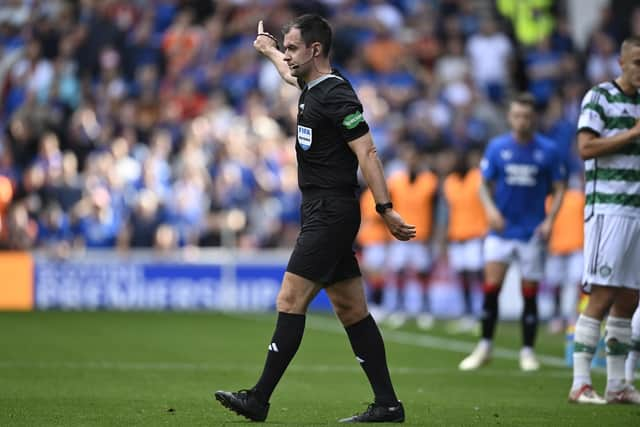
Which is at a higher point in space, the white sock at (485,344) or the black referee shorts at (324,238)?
the black referee shorts at (324,238)

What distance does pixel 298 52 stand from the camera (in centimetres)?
834

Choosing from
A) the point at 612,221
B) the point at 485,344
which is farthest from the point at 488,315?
the point at 612,221

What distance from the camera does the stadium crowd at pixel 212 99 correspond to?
2434 centimetres

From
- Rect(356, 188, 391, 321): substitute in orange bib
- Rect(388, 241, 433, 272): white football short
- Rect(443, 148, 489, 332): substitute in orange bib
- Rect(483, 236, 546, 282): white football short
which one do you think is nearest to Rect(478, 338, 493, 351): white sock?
Rect(483, 236, 546, 282): white football short

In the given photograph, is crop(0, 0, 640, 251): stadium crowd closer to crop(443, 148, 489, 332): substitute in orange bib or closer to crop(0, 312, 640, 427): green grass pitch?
crop(443, 148, 489, 332): substitute in orange bib

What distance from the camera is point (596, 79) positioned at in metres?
25.0

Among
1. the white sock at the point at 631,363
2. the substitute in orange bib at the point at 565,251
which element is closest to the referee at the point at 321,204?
the white sock at the point at 631,363

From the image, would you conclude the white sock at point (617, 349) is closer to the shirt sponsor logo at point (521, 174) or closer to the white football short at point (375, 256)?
the shirt sponsor logo at point (521, 174)

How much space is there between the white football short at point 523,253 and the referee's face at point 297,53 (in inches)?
217

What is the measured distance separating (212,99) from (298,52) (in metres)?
17.9

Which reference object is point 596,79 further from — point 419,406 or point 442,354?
point 419,406

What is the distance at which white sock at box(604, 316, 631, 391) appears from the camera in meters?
9.93

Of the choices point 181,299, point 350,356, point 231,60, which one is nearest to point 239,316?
point 181,299

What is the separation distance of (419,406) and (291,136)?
16.5 m
